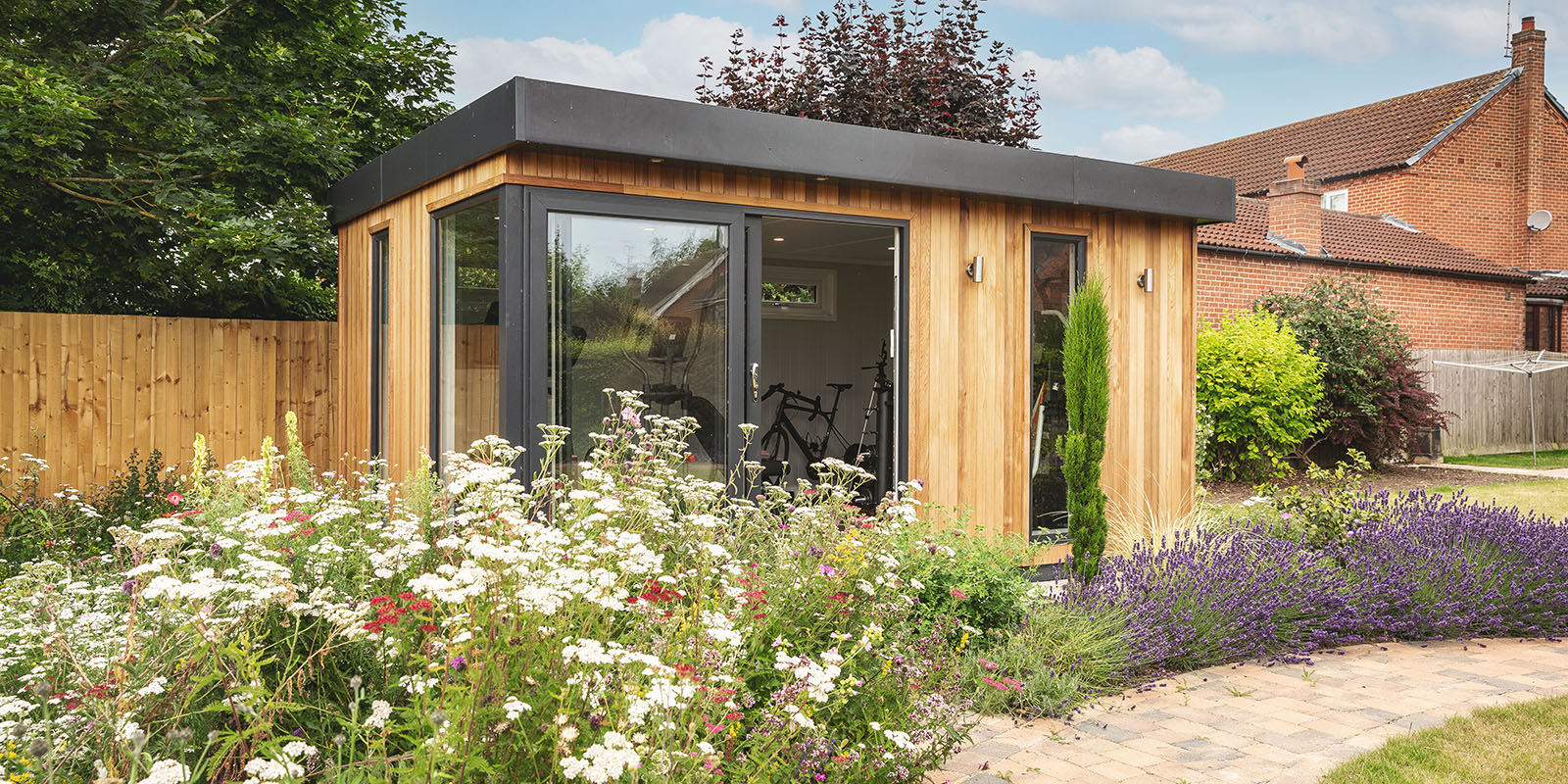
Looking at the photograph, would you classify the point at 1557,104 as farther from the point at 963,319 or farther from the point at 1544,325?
the point at 963,319

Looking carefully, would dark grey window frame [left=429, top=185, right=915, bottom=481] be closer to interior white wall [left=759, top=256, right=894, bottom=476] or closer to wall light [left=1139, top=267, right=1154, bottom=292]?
wall light [left=1139, top=267, right=1154, bottom=292]

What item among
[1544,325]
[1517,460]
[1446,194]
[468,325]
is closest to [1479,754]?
[468,325]

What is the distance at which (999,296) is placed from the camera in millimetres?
6027

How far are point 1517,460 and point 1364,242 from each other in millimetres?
3965

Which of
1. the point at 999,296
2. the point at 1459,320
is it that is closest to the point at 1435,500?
the point at 999,296

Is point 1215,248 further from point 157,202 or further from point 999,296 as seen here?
point 157,202

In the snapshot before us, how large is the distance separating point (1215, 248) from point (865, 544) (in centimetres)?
1189

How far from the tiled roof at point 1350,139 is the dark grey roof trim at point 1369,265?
9.70ft

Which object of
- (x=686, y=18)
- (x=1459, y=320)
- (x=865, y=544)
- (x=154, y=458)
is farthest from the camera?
(x=686, y=18)

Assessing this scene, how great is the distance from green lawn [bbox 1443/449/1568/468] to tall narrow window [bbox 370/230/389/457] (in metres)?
14.1

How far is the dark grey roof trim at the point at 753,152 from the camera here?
447 cm

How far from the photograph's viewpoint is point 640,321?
4.92 metres

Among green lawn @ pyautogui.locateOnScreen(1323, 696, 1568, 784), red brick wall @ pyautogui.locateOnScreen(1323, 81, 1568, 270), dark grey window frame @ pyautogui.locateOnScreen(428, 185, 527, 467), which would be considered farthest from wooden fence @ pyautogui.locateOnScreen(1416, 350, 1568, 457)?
Answer: dark grey window frame @ pyautogui.locateOnScreen(428, 185, 527, 467)

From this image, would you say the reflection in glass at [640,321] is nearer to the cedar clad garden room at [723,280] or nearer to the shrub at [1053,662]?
the cedar clad garden room at [723,280]
